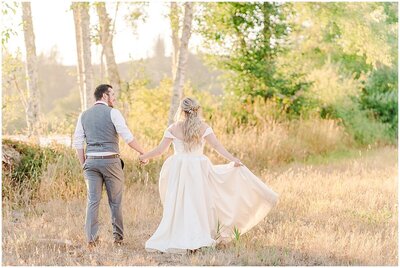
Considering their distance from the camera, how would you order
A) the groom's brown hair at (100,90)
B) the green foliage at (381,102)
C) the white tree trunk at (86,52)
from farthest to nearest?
the green foliage at (381,102) < the white tree trunk at (86,52) < the groom's brown hair at (100,90)

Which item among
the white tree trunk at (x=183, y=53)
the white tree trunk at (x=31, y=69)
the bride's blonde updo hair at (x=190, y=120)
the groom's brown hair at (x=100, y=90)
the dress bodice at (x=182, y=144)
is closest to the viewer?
the bride's blonde updo hair at (x=190, y=120)

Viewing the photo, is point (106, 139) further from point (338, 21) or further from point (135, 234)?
point (338, 21)

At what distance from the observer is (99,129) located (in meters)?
7.22

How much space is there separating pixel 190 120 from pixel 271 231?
6.60 ft

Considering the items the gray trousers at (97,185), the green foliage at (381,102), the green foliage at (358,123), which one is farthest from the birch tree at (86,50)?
the green foliage at (381,102)

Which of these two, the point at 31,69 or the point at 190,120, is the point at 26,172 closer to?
the point at 190,120

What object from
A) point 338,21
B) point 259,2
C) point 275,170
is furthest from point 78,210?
point 338,21

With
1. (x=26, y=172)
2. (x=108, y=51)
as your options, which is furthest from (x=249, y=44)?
(x=26, y=172)

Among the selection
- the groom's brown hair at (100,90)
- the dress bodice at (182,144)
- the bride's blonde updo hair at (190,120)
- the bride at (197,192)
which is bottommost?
the bride at (197,192)

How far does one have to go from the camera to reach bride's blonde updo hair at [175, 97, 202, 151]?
23.3 ft

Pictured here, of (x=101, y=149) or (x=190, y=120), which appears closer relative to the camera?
(x=190, y=120)

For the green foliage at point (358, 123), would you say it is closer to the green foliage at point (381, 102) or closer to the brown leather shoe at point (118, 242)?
the green foliage at point (381, 102)

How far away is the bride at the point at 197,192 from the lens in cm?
712

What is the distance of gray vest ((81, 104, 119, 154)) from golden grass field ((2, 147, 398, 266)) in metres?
1.12
